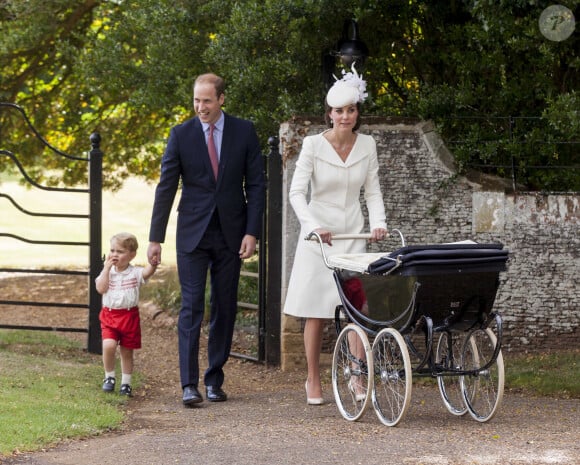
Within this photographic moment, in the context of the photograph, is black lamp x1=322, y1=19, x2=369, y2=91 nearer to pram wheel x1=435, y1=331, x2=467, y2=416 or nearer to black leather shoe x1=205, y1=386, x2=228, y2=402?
black leather shoe x1=205, y1=386, x2=228, y2=402

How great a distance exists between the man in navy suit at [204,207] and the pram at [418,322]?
0.90 m

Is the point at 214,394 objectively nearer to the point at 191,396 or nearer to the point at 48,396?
the point at 191,396

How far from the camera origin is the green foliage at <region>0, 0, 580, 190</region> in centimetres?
1002

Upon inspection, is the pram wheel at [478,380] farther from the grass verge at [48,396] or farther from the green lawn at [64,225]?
the green lawn at [64,225]

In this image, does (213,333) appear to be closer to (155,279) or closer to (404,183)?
(404,183)

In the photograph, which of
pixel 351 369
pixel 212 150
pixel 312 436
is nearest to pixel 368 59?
pixel 212 150

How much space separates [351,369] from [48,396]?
6.95ft

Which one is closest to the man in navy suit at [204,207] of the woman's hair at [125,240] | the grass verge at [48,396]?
the woman's hair at [125,240]

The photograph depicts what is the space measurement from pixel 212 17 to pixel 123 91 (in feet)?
9.78

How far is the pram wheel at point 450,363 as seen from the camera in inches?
262

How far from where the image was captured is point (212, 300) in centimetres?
773

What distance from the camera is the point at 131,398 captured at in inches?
315

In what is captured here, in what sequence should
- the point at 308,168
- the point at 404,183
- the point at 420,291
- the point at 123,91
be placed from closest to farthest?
the point at 420,291, the point at 308,168, the point at 404,183, the point at 123,91

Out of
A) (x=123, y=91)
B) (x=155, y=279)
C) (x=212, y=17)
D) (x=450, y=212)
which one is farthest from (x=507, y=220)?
(x=155, y=279)
